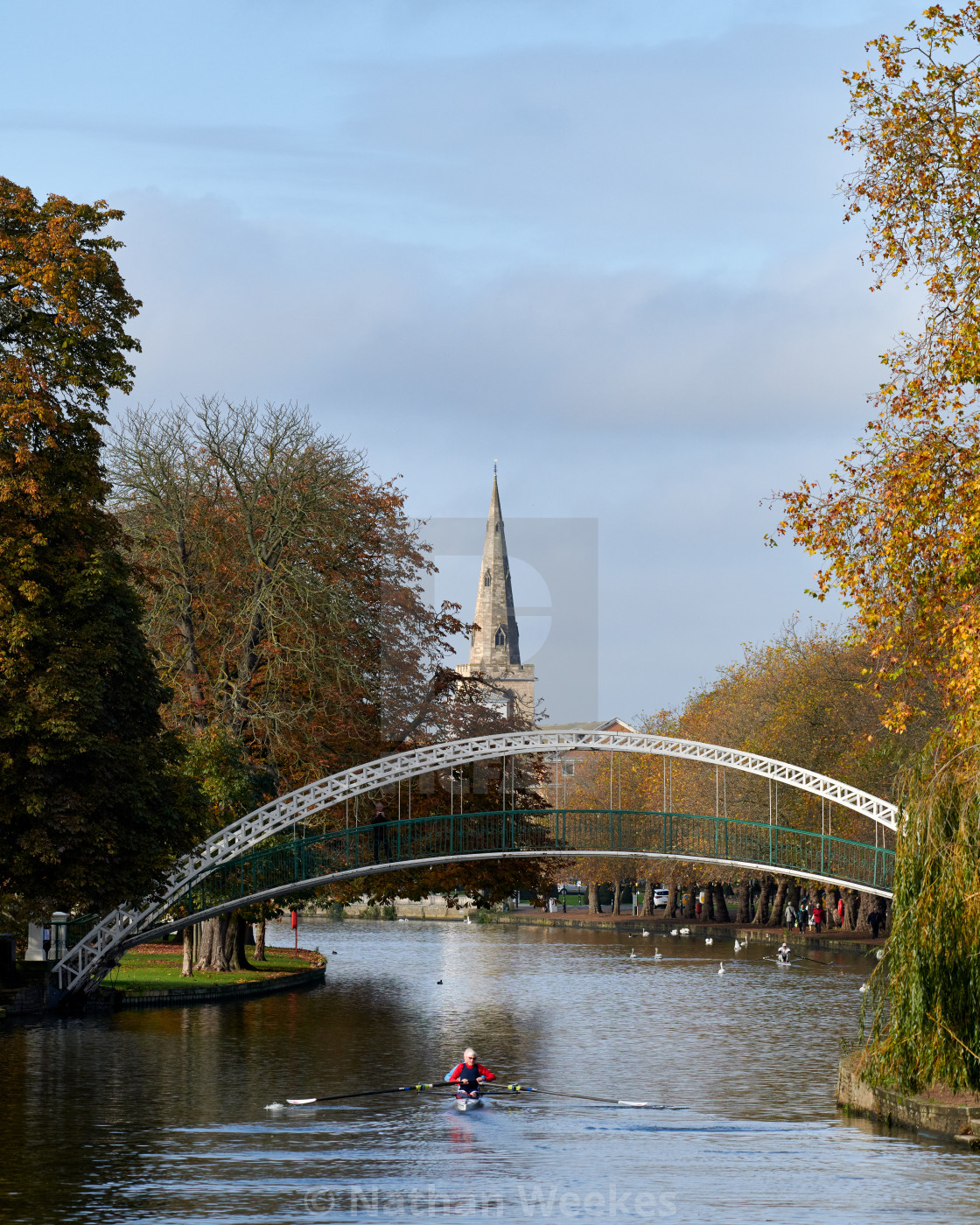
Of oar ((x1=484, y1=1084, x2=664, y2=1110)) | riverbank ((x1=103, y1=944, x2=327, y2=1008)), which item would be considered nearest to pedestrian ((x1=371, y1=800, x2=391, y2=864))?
riverbank ((x1=103, y1=944, x2=327, y2=1008))

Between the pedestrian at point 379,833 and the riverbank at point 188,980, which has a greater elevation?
the pedestrian at point 379,833

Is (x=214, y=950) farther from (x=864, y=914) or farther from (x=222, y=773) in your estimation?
(x=864, y=914)

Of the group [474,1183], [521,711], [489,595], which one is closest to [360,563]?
[521,711]

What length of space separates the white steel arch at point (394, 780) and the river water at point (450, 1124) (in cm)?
229

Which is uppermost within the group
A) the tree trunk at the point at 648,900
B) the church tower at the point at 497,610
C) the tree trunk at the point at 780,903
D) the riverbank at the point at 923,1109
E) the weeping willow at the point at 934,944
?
the church tower at the point at 497,610

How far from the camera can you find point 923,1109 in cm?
2053

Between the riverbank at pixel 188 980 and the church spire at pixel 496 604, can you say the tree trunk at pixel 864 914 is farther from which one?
the church spire at pixel 496 604

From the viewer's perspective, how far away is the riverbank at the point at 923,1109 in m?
20.0

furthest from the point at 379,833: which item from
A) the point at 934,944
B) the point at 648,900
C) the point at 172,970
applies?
the point at 648,900

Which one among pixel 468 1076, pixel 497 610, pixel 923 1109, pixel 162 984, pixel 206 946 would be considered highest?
pixel 497 610

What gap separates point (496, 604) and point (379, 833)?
134 m

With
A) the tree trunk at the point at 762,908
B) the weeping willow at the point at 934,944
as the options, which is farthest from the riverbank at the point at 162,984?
the tree trunk at the point at 762,908

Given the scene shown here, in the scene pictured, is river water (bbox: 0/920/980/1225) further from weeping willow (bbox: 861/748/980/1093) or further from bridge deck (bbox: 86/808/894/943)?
bridge deck (bbox: 86/808/894/943)

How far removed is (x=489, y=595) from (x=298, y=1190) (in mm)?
162163
